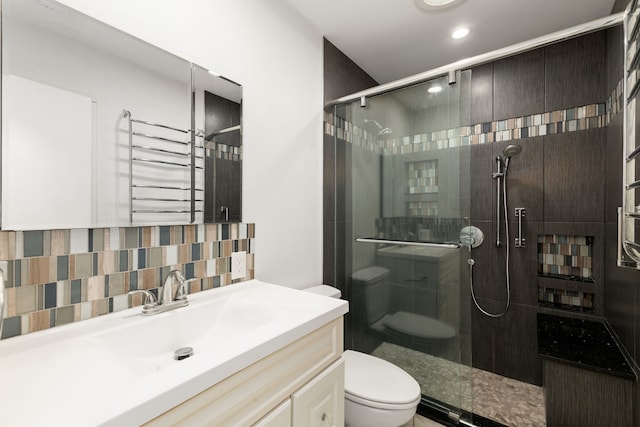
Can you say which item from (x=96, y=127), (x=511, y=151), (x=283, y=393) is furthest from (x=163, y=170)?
(x=511, y=151)

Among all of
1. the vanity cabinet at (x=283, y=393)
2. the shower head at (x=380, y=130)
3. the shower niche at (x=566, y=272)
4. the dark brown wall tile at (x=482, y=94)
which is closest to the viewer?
the vanity cabinet at (x=283, y=393)

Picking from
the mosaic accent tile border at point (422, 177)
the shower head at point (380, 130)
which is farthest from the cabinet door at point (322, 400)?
→ the shower head at point (380, 130)

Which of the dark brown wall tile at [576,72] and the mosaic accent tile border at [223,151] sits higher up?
the dark brown wall tile at [576,72]

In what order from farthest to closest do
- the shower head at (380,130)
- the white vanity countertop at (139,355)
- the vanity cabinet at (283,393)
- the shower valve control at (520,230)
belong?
the shower valve control at (520,230) → the shower head at (380,130) → the vanity cabinet at (283,393) → the white vanity countertop at (139,355)

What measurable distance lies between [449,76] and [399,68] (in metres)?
0.99

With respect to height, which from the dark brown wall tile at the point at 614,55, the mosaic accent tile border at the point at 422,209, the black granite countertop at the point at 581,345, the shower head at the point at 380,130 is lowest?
the black granite countertop at the point at 581,345

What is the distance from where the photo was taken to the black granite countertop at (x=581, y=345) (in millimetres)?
1401

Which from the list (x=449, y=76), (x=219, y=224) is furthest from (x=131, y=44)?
(x=449, y=76)

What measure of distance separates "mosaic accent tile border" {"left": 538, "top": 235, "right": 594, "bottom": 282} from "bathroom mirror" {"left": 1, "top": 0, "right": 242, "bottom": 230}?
2226mm

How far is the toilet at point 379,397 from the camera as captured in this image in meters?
1.30

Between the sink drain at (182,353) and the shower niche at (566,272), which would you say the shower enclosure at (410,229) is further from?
the sink drain at (182,353)

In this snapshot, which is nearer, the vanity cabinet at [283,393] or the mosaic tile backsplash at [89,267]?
the vanity cabinet at [283,393]

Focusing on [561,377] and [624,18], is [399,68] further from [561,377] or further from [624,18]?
[561,377]

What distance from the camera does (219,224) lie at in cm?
131
